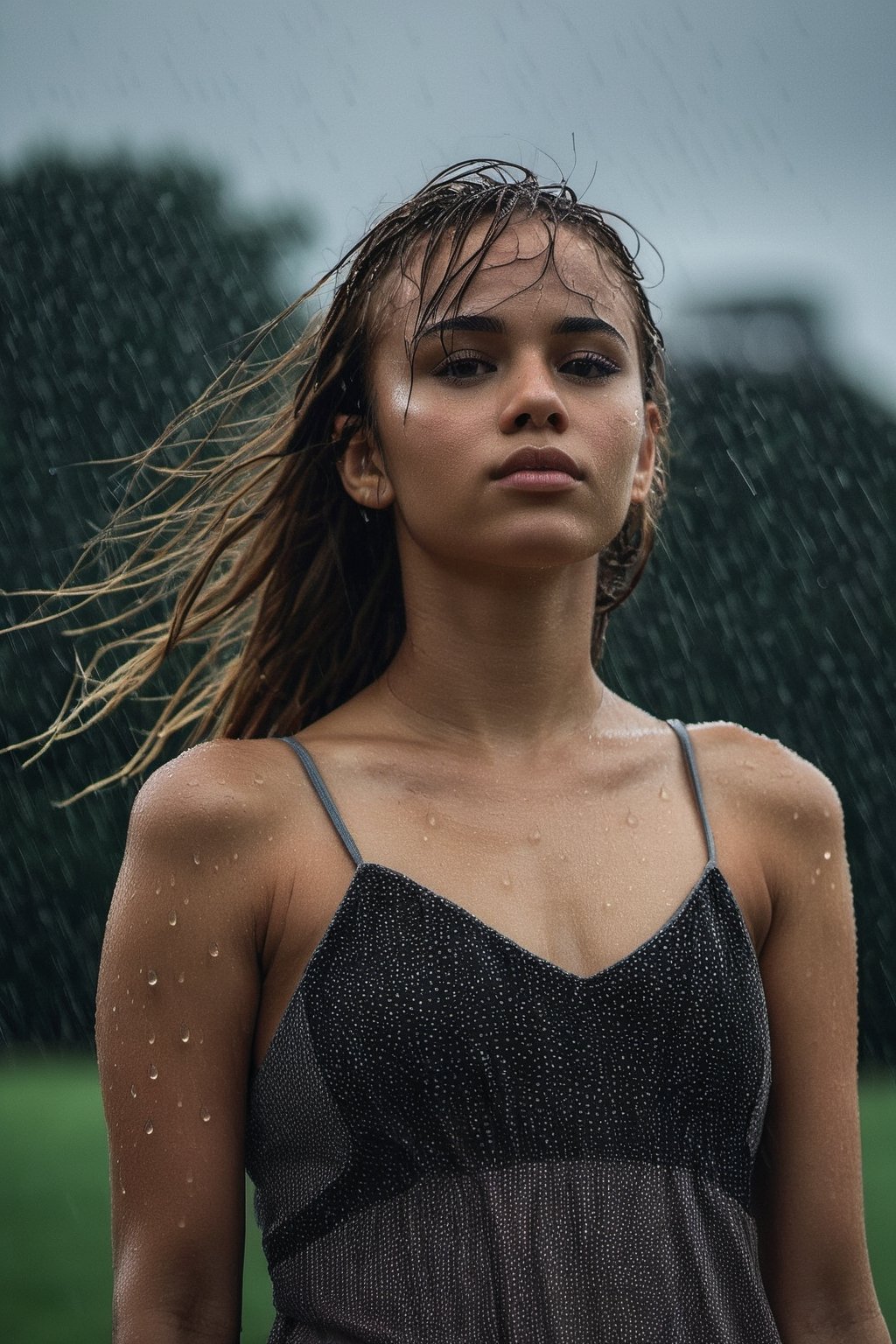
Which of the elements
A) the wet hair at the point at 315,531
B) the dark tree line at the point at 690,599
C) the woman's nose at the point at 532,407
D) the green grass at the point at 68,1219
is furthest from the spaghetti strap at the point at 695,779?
the dark tree line at the point at 690,599

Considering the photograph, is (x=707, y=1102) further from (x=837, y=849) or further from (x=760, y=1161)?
(x=837, y=849)

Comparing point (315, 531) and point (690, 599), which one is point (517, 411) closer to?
point (315, 531)

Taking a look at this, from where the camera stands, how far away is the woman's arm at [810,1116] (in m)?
1.77

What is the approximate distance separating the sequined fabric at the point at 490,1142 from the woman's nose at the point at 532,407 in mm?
464

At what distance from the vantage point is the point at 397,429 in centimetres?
178

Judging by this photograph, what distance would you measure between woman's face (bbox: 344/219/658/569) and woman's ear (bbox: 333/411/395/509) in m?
0.06

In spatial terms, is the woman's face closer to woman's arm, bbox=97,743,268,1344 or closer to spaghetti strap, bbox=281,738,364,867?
spaghetti strap, bbox=281,738,364,867

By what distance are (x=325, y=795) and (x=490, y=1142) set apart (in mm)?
380

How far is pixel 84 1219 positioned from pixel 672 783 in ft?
12.5

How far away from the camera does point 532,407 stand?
5.48 ft

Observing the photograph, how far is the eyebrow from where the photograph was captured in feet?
5.67

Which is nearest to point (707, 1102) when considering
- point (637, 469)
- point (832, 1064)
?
point (832, 1064)

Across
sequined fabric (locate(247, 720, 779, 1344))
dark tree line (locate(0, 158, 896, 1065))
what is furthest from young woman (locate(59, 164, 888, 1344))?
dark tree line (locate(0, 158, 896, 1065))

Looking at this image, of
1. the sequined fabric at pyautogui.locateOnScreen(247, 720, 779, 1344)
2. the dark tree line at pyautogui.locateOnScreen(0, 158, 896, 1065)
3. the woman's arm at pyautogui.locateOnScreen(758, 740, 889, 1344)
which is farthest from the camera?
the dark tree line at pyautogui.locateOnScreen(0, 158, 896, 1065)
